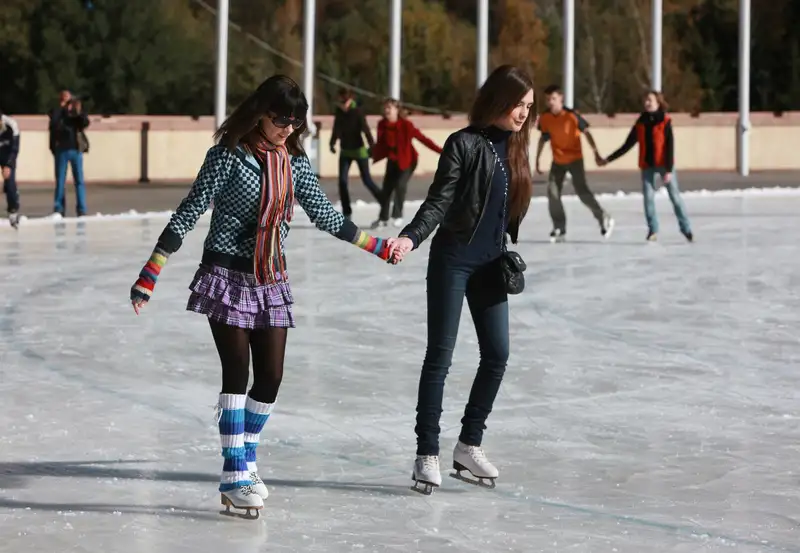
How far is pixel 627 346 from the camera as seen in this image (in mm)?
11453

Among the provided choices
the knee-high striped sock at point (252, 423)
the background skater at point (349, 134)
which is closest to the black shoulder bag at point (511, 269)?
the knee-high striped sock at point (252, 423)

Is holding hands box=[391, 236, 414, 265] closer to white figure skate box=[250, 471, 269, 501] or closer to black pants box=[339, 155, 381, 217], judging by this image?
white figure skate box=[250, 471, 269, 501]

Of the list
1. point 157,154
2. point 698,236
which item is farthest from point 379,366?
point 157,154

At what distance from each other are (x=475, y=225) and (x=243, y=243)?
953mm

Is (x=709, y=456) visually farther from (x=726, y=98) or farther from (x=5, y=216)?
(x=726, y=98)

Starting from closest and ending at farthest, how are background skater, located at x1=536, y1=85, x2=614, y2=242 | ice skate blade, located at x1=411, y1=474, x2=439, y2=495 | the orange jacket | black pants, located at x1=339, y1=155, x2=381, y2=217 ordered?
ice skate blade, located at x1=411, y1=474, x2=439, y2=495 → background skater, located at x1=536, y1=85, x2=614, y2=242 → the orange jacket → black pants, located at x1=339, y1=155, x2=381, y2=217

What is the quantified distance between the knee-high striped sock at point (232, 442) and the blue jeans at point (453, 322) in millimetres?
770

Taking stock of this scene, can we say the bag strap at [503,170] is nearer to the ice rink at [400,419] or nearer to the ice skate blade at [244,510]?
the ice rink at [400,419]

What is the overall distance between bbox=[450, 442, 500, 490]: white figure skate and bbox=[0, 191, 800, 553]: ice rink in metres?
0.06

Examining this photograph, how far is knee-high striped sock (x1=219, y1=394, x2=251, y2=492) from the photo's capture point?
671cm

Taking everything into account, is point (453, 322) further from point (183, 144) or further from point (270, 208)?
point (183, 144)

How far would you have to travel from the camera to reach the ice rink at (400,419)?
6.56m

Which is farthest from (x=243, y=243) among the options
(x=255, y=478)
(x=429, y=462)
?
(x=429, y=462)

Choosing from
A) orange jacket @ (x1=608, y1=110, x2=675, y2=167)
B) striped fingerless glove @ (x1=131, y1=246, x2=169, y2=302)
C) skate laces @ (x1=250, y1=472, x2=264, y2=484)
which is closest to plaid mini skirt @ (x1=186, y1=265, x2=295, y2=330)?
striped fingerless glove @ (x1=131, y1=246, x2=169, y2=302)
